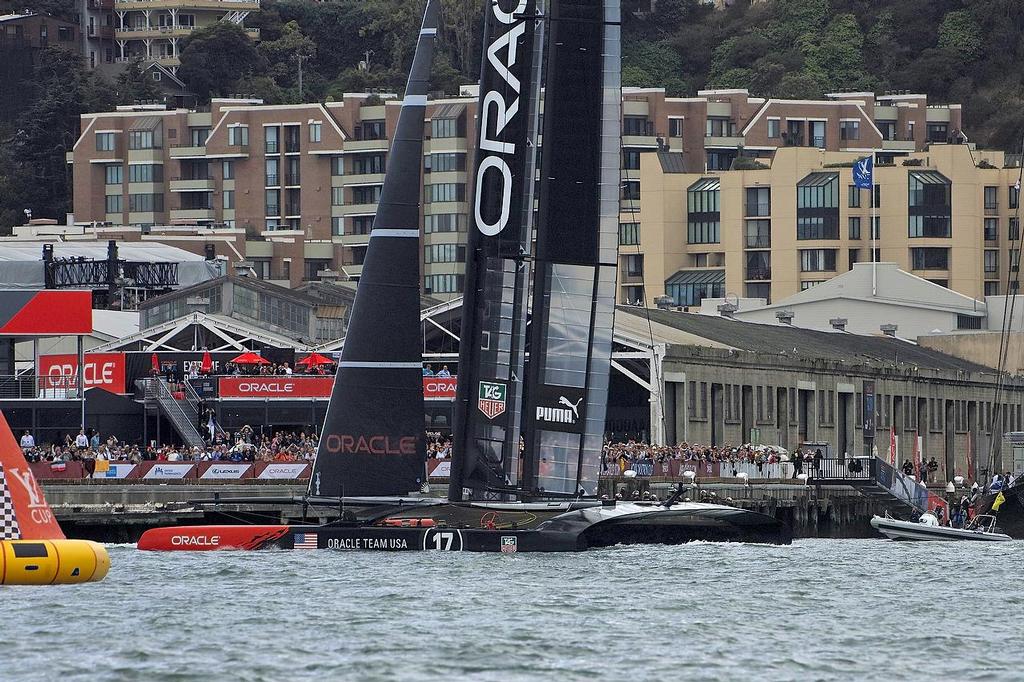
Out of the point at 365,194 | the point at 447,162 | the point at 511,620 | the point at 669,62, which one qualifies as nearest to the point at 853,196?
the point at 447,162

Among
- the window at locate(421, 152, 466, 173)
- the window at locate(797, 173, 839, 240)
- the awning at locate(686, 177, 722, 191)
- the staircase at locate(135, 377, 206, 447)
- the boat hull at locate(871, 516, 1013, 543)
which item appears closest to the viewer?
the boat hull at locate(871, 516, 1013, 543)

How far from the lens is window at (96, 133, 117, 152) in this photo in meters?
167

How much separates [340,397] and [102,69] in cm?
15597

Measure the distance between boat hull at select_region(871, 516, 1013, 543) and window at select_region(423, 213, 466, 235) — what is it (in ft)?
331

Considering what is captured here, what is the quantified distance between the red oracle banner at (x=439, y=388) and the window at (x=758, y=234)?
77.1 metres

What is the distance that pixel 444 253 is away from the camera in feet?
518

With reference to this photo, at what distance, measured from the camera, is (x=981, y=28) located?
595 ft

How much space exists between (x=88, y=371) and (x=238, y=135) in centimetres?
9252

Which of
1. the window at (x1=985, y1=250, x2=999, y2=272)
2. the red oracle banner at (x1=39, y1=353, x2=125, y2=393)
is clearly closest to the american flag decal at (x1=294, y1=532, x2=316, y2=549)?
the red oracle banner at (x1=39, y1=353, x2=125, y2=393)

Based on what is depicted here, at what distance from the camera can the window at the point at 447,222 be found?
157m

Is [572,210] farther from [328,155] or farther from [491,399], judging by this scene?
[328,155]

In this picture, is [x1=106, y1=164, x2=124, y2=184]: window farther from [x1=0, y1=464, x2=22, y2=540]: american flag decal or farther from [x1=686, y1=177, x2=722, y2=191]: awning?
[x1=0, y1=464, x2=22, y2=540]: american flag decal

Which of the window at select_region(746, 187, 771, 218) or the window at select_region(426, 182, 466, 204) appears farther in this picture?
the window at select_region(426, 182, 466, 204)

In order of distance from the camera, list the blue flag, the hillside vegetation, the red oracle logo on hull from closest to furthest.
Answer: the red oracle logo on hull → the blue flag → the hillside vegetation
